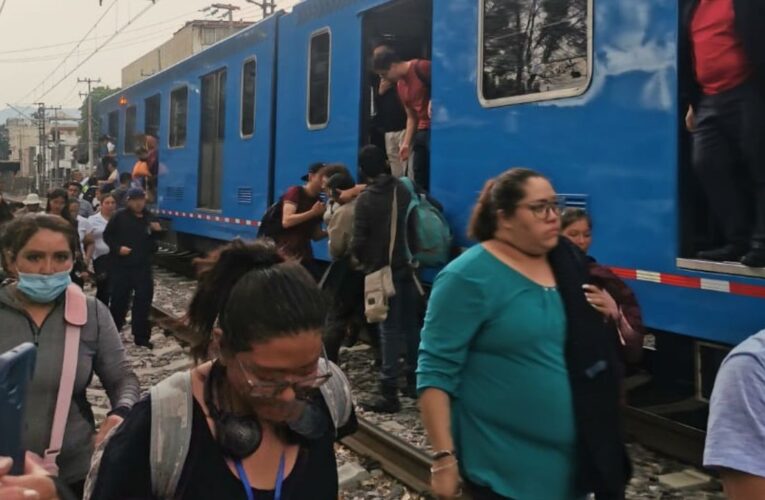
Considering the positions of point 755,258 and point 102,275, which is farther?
point 102,275

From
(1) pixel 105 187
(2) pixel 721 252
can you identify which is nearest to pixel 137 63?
(1) pixel 105 187

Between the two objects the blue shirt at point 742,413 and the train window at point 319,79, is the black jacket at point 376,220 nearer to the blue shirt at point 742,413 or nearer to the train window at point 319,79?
the train window at point 319,79

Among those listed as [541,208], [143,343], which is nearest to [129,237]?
[143,343]

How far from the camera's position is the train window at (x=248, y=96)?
9.57 m

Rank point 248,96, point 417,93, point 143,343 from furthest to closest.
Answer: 1. point 248,96
2. point 143,343
3. point 417,93

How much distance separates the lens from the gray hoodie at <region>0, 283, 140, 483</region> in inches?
105

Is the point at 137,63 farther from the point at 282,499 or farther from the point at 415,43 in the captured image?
the point at 282,499

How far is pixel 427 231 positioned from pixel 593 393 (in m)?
3.39

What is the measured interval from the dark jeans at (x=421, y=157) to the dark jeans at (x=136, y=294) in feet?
9.86

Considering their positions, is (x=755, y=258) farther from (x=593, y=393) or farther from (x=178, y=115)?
(x=178, y=115)

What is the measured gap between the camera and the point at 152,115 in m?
14.4

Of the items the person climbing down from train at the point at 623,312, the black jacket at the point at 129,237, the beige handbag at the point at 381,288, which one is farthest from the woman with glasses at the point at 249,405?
the black jacket at the point at 129,237

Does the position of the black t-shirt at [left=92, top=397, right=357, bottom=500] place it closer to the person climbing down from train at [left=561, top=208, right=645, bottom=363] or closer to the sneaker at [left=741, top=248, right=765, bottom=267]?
the person climbing down from train at [left=561, top=208, right=645, bottom=363]

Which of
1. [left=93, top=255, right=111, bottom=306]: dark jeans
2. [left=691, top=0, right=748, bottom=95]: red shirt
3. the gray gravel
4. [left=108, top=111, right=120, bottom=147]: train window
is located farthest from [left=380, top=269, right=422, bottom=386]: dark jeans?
[left=108, top=111, right=120, bottom=147]: train window
